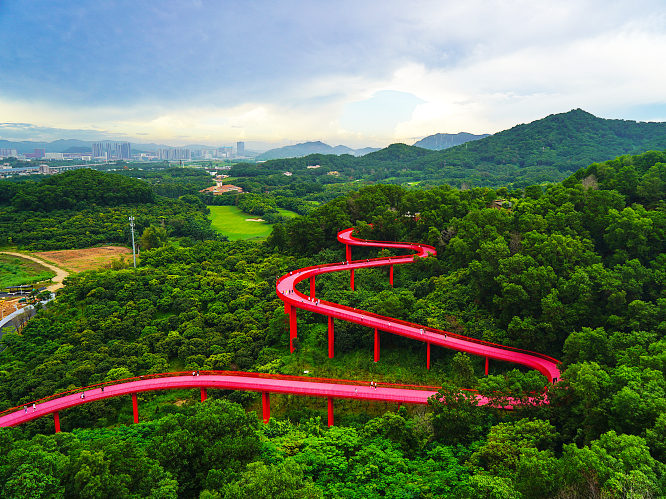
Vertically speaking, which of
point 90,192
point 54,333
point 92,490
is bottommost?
point 54,333

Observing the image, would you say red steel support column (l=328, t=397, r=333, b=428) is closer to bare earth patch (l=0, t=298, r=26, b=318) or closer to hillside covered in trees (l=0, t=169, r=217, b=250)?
bare earth patch (l=0, t=298, r=26, b=318)

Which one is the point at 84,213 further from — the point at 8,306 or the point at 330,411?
the point at 330,411

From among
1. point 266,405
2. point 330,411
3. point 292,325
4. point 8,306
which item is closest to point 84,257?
point 8,306

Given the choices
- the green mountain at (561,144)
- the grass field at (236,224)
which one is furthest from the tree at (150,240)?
the green mountain at (561,144)

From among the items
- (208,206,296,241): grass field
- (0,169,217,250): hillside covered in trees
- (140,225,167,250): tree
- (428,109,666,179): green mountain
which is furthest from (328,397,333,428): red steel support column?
(428,109,666,179): green mountain

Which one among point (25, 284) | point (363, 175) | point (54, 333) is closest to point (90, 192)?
point (25, 284)

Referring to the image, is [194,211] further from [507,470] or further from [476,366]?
[507,470]
